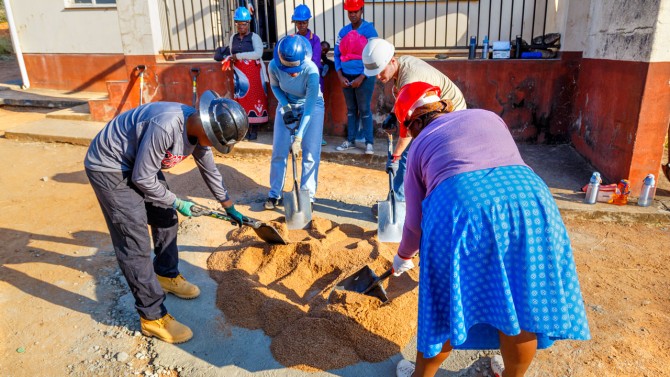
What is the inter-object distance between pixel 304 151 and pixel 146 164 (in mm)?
2328

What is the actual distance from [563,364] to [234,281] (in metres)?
2.21

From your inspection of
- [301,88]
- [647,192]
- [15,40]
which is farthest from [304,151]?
[15,40]

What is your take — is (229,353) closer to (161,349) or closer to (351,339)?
(161,349)

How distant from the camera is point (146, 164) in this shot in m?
2.63

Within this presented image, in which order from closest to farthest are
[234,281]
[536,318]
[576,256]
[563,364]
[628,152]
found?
1. [536,318]
2. [563,364]
3. [234,281]
4. [576,256]
5. [628,152]

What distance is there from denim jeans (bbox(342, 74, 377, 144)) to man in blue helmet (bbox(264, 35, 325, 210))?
157 cm

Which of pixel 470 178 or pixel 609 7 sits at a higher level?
pixel 609 7

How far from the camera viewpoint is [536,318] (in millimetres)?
1858

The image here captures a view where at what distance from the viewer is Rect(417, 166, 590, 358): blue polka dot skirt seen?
71.4 inches

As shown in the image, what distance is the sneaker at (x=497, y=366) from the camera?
8.36 ft

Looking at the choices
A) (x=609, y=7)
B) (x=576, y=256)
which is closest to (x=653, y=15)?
(x=609, y=7)

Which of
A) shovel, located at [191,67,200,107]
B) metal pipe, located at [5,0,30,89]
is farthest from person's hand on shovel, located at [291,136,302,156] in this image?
metal pipe, located at [5,0,30,89]

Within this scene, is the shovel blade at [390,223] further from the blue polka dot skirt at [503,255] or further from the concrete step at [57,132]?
the concrete step at [57,132]

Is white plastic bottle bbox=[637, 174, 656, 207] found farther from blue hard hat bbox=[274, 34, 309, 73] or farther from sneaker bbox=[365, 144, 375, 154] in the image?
blue hard hat bbox=[274, 34, 309, 73]
